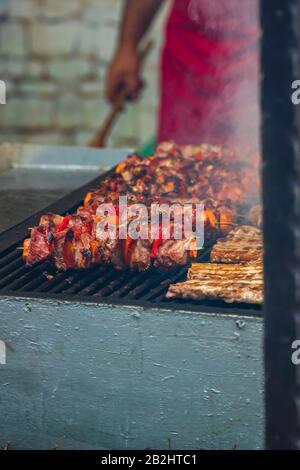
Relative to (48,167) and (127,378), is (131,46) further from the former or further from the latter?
(127,378)

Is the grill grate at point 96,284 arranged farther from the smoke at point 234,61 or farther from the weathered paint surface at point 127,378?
the smoke at point 234,61

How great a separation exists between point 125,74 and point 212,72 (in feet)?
2.43

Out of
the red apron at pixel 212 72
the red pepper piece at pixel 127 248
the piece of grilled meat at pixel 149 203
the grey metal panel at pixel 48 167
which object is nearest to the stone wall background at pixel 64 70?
the red apron at pixel 212 72

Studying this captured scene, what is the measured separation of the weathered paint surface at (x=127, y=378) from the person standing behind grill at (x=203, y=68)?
9.61 ft

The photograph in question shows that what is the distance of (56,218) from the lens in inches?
139

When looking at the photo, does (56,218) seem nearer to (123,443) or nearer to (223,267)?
(223,267)

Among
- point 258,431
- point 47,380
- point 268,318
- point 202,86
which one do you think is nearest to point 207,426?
point 258,431

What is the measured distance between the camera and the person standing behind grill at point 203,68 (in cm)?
571

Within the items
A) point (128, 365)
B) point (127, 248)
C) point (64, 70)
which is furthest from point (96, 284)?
point (64, 70)

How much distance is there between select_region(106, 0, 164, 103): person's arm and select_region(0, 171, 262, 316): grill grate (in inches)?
114

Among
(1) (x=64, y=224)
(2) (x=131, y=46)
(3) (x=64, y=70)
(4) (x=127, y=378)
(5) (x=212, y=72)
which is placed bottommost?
(4) (x=127, y=378)

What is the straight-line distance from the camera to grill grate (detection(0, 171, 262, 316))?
2818 millimetres

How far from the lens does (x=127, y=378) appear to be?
283cm
